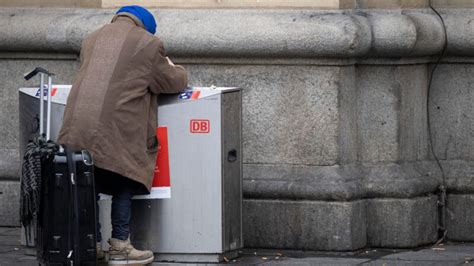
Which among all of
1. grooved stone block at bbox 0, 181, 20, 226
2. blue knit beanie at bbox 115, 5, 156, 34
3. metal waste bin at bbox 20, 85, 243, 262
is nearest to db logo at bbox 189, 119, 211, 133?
metal waste bin at bbox 20, 85, 243, 262

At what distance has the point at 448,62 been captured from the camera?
8898mm

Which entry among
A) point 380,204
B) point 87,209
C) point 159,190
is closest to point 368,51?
point 380,204

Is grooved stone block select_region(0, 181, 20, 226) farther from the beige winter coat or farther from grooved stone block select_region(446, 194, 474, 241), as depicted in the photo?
grooved stone block select_region(446, 194, 474, 241)

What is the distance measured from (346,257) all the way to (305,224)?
0.37 metres

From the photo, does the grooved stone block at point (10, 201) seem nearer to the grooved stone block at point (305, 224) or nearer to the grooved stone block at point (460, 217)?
the grooved stone block at point (305, 224)

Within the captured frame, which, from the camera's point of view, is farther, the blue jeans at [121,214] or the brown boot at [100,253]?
the brown boot at [100,253]

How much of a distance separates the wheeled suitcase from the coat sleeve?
2.27 ft

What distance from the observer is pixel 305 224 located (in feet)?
27.7

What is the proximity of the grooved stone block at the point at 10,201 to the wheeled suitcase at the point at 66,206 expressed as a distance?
2142 mm

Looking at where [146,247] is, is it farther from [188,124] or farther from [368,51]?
[368,51]

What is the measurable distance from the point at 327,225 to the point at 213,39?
152cm

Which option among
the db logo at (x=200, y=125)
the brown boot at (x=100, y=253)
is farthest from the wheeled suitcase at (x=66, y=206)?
the db logo at (x=200, y=125)

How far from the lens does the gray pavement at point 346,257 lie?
8062 millimetres

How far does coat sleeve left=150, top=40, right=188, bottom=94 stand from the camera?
763cm
